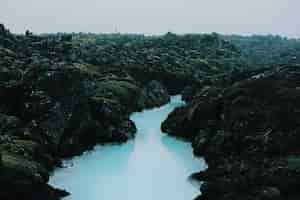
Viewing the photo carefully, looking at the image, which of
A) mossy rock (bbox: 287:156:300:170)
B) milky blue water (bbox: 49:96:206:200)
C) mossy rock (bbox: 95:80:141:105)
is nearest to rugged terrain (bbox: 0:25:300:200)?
mossy rock (bbox: 287:156:300:170)

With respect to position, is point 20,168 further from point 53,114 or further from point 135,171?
point 53,114

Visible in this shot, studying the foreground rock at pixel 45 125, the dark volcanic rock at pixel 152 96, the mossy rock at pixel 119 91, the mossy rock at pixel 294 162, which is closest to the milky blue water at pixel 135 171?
the foreground rock at pixel 45 125

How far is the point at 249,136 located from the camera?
105ft

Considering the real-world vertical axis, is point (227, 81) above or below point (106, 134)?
above

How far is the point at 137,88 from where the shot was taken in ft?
213

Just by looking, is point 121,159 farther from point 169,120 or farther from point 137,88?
point 137,88

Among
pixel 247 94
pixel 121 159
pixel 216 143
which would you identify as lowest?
pixel 121 159

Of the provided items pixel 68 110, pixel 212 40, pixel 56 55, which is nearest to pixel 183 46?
pixel 212 40

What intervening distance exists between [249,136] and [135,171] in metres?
9.09

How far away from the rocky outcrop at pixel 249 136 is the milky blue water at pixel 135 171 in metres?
1.53

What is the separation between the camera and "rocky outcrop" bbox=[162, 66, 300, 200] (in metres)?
23.9

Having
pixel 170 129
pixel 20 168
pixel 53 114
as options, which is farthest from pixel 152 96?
pixel 20 168

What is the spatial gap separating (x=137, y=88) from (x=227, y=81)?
→ 13.2 meters

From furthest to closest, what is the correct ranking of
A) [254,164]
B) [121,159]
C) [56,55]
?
[56,55]
[121,159]
[254,164]
